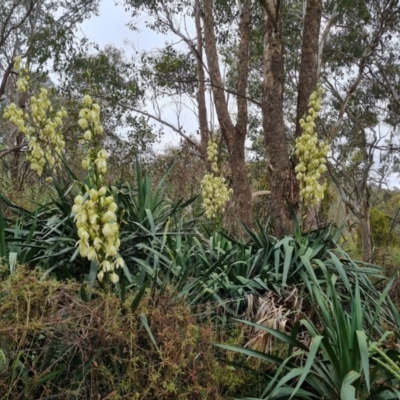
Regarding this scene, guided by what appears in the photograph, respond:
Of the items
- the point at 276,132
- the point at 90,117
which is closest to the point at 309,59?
the point at 276,132

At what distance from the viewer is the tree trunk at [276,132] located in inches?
248

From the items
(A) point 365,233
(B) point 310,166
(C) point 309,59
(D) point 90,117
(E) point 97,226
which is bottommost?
(A) point 365,233

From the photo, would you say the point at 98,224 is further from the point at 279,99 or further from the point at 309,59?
the point at 309,59

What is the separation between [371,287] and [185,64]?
40.5 ft

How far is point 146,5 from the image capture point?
51.7 ft

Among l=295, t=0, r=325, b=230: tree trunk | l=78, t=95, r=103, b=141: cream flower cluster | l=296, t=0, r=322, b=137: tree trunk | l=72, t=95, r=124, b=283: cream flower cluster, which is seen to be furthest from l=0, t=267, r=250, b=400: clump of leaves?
l=296, t=0, r=322, b=137: tree trunk

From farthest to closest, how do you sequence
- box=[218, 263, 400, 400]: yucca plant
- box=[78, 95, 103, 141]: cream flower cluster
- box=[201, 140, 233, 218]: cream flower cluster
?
1. box=[201, 140, 233, 218]: cream flower cluster
2. box=[78, 95, 103, 141]: cream flower cluster
3. box=[218, 263, 400, 400]: yucca plant

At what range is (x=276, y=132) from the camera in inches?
260

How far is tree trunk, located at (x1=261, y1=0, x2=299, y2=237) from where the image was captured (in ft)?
20.7

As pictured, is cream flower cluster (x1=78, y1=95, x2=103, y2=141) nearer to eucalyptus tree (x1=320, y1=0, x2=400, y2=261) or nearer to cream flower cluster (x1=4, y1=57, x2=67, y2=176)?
cream flower cluster (x1=4, y1=57, x2=67, y2=176)

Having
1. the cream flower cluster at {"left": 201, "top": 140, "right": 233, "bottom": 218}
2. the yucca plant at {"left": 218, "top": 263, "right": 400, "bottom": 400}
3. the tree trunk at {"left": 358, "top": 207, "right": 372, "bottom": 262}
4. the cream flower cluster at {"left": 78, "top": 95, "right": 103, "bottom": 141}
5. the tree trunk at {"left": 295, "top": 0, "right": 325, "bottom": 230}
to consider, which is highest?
the tree trunk at {"left": 295, "top": 0, "right": 325, "bottom": 230}

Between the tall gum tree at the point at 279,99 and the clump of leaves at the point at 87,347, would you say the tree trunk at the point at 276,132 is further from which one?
the clump of leaves at the point at 87,347

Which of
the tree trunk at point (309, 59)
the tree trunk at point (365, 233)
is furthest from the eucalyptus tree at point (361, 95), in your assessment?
the tree trunk at point (309, 59)

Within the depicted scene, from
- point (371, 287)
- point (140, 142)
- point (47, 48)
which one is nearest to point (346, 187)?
point (140, 142)
